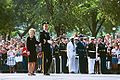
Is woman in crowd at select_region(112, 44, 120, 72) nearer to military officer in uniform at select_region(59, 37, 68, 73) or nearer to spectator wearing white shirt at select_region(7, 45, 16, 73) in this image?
military officer in uniform at select_region(59, 37, 68, 73)

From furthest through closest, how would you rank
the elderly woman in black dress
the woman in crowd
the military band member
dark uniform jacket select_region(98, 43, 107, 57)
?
1. the woman in crowd
2. dark uniform jacket select_region(98, 43, 107, 57)
3. the military band member
4. the elderly woman in black dress

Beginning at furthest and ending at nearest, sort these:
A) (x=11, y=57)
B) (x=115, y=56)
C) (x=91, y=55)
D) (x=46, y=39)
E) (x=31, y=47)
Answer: (x=11, y=57)
(x=115, y=56)
(x=91, y=55)
(x=46, y=39)
(x=31, y=47)

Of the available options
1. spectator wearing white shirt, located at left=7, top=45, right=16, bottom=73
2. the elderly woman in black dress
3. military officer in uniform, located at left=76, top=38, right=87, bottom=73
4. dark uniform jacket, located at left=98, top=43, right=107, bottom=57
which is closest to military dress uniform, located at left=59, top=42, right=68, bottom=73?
military officer in uniform, located at left=76, top=38, right=87, bottom=73

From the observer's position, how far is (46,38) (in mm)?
20281

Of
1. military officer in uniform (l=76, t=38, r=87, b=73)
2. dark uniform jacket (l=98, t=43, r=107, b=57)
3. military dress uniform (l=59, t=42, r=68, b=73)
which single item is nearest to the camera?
military officer in uniform (l=76, t=38, r=87, b=73)

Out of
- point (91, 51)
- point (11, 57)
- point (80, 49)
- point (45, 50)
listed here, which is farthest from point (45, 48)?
point (11, 57)

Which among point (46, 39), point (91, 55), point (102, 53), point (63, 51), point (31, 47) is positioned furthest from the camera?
point (63, 51)

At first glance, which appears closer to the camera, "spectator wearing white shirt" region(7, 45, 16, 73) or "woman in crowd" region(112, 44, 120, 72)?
"woman in crowd" region(112, 44, 120, 72)

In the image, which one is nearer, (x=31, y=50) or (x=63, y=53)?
(x=31, y=50)

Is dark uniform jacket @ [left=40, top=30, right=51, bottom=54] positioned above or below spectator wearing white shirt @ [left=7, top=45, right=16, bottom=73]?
above

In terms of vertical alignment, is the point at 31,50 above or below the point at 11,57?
above

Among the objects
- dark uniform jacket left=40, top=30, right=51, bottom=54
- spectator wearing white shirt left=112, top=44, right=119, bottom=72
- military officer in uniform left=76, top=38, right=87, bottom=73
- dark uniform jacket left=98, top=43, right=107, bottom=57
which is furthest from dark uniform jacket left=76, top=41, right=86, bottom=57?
dark uniform jacket left=40, top=30, right=51, bottom=54

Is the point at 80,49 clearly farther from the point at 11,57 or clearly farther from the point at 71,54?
the point at 11,57

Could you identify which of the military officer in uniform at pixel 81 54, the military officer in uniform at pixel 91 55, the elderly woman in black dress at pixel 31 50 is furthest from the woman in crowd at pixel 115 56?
the elderly woman in black dress at pixel 31 50
